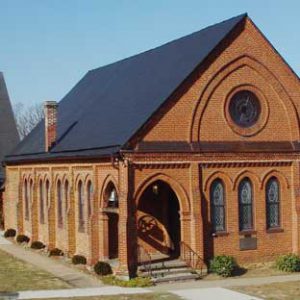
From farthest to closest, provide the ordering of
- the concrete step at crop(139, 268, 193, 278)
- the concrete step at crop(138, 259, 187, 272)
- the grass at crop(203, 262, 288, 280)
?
1. the grass at crop(203, 262, 288, 280)
2. the concrete step at crop(138, 259, 187, 272)
3. the concrete step at crop(139, 268, 193, 278)

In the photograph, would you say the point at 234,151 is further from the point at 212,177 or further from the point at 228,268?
the point at 228,268

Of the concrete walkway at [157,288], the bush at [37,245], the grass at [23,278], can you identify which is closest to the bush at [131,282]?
the concrete walkway at [157,288]

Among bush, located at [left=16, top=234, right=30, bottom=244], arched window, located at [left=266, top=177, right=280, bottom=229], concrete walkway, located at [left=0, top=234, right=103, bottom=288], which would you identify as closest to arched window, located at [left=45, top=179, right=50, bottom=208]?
concrete walkway, located at [left=0, top=234, right=103, bottom=288]

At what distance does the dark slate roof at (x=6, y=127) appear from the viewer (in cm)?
5332

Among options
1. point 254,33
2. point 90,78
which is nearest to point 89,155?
point 254,33

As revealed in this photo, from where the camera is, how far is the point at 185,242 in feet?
88.3

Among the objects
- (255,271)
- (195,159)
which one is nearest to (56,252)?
(195,159)

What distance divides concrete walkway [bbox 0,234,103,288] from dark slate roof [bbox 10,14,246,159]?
15.7 feet

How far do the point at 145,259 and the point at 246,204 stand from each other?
4.58 meters

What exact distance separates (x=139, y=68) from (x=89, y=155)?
22.9ft

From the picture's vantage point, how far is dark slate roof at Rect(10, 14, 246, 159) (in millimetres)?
27328

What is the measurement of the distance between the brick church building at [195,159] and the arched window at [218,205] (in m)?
0.04

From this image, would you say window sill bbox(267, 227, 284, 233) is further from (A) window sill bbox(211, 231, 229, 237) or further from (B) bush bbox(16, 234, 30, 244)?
(B) bush bbox(16, 234, 30, 244)

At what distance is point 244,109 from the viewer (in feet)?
94.8
